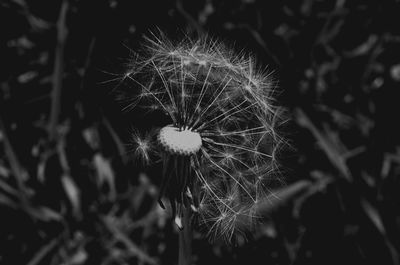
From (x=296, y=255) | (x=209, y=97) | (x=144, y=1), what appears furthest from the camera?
(x=296, y=255)

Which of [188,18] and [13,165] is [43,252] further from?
[188,18]

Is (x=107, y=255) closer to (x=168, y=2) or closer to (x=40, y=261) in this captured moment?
(x=40, y=261)

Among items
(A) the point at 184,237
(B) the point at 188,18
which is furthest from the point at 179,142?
(B) the point at 188,18

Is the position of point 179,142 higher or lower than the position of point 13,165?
lower

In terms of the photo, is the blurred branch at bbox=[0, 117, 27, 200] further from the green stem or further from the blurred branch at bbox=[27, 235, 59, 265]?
the green stem

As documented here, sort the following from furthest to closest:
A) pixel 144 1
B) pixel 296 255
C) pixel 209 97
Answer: pixel 296 255, pixel 144 1, pixel 209 97

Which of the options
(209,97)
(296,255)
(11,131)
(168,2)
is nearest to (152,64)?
(209,97)

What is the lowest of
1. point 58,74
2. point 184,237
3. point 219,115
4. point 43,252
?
point 184,237
